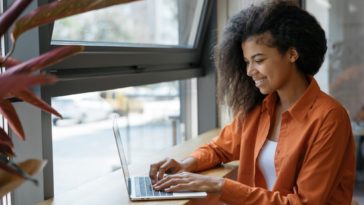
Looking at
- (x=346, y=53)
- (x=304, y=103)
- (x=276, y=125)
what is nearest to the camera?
(x=304, y=103)

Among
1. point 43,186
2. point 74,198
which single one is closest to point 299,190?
point 74,198

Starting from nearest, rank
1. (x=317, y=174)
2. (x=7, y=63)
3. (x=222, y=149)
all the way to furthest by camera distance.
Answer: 1. (x=7, y=63)
2. (x=317, y=174)
3. (x=222, y=149)

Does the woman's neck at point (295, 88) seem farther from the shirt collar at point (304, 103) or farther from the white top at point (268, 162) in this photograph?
the white top at point (268, 162)

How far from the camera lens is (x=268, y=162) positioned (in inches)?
76.4

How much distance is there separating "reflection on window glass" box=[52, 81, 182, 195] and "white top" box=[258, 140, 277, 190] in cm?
62

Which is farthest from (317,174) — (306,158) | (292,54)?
(292,54)

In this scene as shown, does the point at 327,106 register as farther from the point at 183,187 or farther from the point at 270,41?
the point at 183,187

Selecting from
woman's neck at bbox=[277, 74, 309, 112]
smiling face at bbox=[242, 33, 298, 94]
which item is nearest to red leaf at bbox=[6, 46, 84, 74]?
smiling face at bbox=[242, 33, 298, 94]

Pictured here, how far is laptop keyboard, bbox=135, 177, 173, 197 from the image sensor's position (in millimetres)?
1663

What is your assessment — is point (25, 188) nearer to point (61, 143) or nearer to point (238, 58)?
point (61, 143)

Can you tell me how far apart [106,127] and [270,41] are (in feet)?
3.43

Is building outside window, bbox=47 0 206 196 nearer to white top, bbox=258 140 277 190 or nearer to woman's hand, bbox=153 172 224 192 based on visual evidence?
woman's hand, bbox=153 172 224 192

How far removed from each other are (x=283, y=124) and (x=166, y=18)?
1.24m

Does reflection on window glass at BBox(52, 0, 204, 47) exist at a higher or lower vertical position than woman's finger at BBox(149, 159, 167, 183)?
Answer: higher
